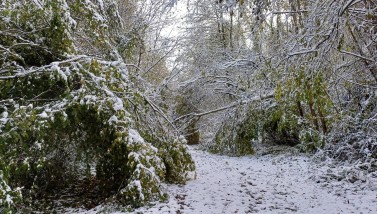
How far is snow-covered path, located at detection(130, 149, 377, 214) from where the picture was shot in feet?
14.1

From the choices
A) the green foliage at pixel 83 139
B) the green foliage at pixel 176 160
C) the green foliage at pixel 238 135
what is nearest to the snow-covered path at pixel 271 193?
the green foliage at pixel 176 160

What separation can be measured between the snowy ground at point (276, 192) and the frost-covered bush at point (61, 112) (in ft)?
2.02

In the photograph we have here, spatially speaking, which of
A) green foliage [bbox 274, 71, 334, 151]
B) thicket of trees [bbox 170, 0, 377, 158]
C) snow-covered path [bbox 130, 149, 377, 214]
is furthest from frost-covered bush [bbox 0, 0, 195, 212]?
green foliage [bbox 274, 71, 334, 151]

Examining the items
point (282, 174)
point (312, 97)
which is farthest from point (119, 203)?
point (282, 174)

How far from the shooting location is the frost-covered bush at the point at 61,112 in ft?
12.5

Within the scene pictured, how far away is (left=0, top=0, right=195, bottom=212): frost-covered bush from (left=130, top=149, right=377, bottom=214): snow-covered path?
1.98 ft

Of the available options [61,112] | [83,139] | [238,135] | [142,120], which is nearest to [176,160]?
[142,120]

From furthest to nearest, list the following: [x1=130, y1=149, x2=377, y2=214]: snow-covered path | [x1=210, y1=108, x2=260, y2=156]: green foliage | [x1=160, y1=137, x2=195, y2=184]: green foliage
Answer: [x1=210, y1=108, x2=260, y2=156]: green foliage, [x1=160, y1=137, x2=195, y2=184]: green foliage, [x1=130, y1=149, x2=377, y2=214]: snow-covered path

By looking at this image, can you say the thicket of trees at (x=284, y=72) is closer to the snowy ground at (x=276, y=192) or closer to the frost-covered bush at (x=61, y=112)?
the snowy ground at (x=276, y=192)

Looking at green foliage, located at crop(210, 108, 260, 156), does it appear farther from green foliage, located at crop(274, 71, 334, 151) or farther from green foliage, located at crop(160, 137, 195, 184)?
green foliage, located at crop(160, 137, 195, 184)

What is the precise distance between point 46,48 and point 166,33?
505cm

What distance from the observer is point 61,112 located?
12.6ft

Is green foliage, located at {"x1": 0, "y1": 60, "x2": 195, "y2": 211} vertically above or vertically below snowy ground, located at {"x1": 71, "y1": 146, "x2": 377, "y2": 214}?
above

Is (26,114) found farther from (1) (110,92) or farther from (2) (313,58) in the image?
(2) (313,58)
